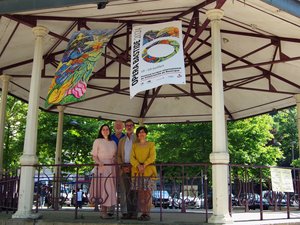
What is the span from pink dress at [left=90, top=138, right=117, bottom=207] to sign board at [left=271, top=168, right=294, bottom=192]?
12.2ft

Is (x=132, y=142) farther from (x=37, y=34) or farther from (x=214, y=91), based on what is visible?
(x=37, y=34)

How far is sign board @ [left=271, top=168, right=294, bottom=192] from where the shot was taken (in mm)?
9320

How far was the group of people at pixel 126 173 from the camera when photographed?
8.61m

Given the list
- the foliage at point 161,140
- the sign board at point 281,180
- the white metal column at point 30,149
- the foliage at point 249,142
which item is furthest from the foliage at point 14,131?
the sign board at point 281,180

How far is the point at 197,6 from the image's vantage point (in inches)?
381

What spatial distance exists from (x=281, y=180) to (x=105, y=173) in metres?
4.20

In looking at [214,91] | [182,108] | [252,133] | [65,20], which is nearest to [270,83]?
[182,108]

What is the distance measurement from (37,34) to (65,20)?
85cm

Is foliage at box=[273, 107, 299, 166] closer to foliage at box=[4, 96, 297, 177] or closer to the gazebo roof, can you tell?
foliage at box=[4, 96, 297, 177]

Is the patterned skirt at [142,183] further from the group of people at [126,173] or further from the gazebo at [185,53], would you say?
the gazebo at [185,53]

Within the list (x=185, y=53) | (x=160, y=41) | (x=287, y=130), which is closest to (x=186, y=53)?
(x=185, y=53)

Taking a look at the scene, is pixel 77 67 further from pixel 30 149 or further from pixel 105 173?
pixel 105 173

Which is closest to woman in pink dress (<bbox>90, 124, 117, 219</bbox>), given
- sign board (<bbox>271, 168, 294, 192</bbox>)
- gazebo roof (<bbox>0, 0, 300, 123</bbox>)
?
gazebo roof (<bbox>0, 0, 300, 123</bbox>)

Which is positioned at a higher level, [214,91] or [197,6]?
[197,6]
